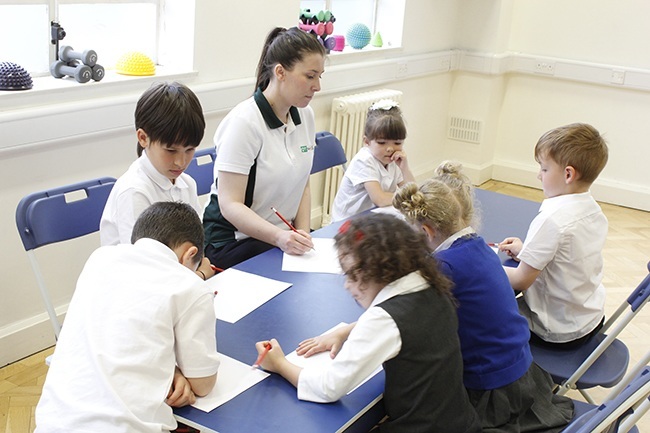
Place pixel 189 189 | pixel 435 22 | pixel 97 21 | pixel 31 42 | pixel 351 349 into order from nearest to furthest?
pixel 351 349
pixel 189 189
pixel 31 42
pixel 97 21
pixel 435 22

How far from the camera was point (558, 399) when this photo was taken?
213 cm

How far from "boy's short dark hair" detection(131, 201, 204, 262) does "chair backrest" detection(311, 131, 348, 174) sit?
1.65m

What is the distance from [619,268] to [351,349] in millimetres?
3409

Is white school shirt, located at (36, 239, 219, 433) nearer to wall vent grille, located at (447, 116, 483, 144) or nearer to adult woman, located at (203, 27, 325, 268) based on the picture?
adult woman, located at (203, 27, 325, 268)

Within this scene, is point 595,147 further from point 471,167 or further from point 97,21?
point 471,167

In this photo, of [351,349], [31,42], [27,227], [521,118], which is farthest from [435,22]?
[351,349]

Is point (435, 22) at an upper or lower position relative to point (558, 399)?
upper

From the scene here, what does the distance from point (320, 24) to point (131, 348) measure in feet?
10.6

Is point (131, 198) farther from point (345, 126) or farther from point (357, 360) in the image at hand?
point (345, 126)

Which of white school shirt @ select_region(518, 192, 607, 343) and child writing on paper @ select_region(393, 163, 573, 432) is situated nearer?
child writing on paper @ select_region(393, 163, 573, 432)

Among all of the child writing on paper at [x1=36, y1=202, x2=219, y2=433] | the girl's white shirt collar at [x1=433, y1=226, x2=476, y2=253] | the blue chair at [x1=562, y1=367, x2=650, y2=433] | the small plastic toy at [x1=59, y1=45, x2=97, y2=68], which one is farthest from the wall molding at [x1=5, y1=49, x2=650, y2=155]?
the blue chair at [x1=562, y1=367, x2=650, y2=433]

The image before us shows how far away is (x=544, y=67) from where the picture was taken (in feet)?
19.3

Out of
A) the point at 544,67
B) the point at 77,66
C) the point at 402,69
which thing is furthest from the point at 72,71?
the point at 544,67

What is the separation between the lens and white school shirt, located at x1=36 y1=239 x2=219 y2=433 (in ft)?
4.78
